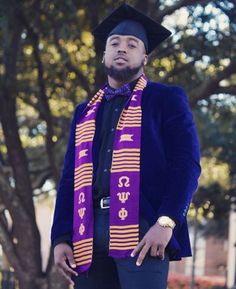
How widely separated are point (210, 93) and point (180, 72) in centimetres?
83

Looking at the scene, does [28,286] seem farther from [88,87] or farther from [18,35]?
[18,35]

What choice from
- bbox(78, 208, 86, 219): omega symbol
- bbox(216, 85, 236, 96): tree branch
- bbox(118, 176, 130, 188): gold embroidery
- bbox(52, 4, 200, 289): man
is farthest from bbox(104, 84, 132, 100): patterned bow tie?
bbox(216, 85, 236, 96): tree branch

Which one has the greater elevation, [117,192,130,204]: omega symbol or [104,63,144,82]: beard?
[104,63,144,82]: beard

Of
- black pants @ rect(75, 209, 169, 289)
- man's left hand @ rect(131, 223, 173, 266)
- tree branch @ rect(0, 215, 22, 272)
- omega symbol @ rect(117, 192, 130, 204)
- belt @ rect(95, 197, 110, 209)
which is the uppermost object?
omega symbol @ rect(117, 192, 130, 204)

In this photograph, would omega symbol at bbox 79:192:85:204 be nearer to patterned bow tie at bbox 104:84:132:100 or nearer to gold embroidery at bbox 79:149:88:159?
gold embroidery at bbox 79:149:88:159

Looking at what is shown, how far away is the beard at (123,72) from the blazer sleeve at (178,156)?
219 millimetres

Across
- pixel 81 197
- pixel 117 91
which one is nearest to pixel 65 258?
pixel 81 197

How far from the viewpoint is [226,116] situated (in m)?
12.7

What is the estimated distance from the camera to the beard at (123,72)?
346 centimetres

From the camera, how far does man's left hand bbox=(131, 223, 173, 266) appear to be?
3.01 meters

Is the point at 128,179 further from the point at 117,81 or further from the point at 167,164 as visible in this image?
the point at 117,81

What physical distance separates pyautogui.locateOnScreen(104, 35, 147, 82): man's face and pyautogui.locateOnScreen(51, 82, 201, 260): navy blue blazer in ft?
0.44

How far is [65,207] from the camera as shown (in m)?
3.47

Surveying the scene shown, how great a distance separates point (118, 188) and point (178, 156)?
313 millimetres
